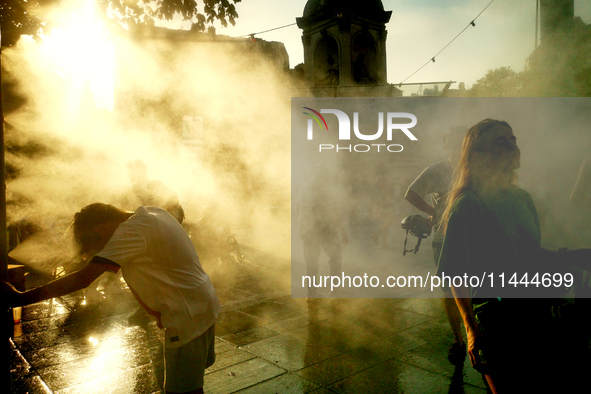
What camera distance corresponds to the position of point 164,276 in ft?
6.34

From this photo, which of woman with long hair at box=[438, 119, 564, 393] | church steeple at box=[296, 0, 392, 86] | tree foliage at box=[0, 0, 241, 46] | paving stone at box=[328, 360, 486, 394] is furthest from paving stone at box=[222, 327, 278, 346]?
church steeple at box=[296, 0, 392, 86]

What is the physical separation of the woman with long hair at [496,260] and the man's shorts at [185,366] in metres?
1.26

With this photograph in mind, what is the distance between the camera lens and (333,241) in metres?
5.49

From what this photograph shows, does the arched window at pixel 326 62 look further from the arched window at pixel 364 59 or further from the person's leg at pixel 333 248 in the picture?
the person's leg at pixel 333 248

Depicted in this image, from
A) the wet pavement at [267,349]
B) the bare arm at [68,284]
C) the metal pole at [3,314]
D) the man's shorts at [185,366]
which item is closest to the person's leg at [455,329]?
the wet pavement at [267,349]

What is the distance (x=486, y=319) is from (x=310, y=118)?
13922mm

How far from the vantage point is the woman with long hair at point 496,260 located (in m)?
1.52

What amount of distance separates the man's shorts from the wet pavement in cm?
115

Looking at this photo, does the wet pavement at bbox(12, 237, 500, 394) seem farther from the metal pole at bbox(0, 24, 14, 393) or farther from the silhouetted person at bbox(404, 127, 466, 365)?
the metal pole at bbox(0, 24, 14, 393)

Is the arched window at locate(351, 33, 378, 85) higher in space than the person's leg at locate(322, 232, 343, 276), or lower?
higher

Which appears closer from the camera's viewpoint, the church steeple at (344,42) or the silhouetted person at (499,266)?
the silhouetted person at (499,266)

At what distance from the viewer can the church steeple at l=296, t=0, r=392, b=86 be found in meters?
20.6

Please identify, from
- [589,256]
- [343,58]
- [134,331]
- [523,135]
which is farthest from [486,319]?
[343,58]

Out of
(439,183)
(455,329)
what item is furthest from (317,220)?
(455,329)
